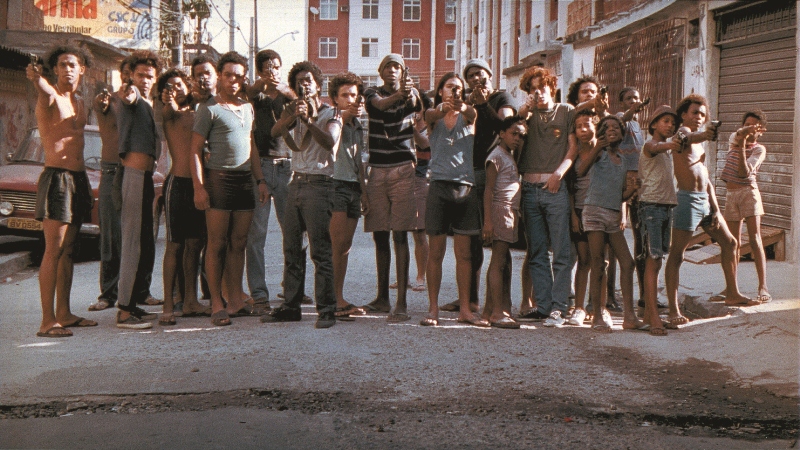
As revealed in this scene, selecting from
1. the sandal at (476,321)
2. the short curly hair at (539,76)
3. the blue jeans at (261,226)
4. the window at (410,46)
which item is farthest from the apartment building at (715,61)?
the window at (410,46)

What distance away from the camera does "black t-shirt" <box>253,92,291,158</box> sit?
8.23 metres

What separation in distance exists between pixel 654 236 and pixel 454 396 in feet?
9.37

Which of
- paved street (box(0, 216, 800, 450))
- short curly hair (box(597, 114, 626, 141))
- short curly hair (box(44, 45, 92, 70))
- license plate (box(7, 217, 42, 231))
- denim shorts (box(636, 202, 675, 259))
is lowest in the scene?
paved street (box(0, 216, 800, 450))

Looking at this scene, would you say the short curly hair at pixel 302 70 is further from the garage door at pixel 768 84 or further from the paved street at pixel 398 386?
the garage door at pixel 768 84

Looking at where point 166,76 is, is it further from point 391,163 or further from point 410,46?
point 410,46

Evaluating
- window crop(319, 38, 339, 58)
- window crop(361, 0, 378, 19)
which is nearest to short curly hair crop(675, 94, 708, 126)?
window crop(319, 38, 339, 58)

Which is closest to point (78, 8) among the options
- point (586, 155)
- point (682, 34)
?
point (682, 34)

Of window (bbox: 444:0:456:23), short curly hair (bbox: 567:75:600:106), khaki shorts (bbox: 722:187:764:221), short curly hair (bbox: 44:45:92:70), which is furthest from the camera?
window (bbox: 444:0:456:23)

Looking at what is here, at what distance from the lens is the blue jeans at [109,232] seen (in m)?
8.41

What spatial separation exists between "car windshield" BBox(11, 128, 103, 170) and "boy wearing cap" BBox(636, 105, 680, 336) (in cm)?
801

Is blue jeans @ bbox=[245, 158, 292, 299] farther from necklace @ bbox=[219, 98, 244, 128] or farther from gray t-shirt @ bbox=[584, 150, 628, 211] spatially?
gray t-shirt @ bbox=[584, 150, 628, 211]

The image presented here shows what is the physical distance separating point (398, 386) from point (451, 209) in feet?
7.51

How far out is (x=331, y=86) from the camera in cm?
786

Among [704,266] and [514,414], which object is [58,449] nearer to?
[514,414]
